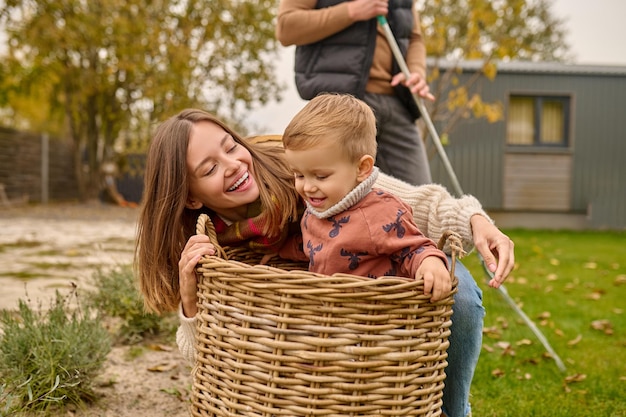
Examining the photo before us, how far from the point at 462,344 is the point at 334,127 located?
715 mm

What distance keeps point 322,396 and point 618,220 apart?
13.1 m

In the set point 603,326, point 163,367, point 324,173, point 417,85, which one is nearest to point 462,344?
point 324,173

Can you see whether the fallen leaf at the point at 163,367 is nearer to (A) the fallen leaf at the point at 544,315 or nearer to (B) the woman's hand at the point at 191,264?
(B) the woman's hand at the point at 191,264

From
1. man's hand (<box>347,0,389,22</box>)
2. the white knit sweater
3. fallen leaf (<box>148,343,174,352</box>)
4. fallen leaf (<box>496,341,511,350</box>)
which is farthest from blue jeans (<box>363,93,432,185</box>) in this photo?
fallen leaf (<box>148,343,174,352</box>)

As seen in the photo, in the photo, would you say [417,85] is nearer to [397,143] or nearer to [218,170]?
[397,143]

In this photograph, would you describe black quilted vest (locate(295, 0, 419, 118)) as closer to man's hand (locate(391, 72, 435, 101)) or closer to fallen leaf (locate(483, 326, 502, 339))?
man's hand (locate(391, 72, 435, 101))

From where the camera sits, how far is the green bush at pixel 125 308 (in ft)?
9.89

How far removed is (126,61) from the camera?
12211 millimetres

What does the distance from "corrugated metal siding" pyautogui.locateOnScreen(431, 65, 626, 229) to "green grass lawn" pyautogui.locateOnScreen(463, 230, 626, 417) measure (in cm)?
569

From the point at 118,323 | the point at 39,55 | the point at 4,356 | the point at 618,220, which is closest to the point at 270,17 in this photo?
the point at 39,55

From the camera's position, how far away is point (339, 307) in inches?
51.0

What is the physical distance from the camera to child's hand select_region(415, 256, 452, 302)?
4.33 feet

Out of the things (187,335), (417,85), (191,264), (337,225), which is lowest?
(187,335)

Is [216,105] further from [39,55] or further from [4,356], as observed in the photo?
[4,356]
